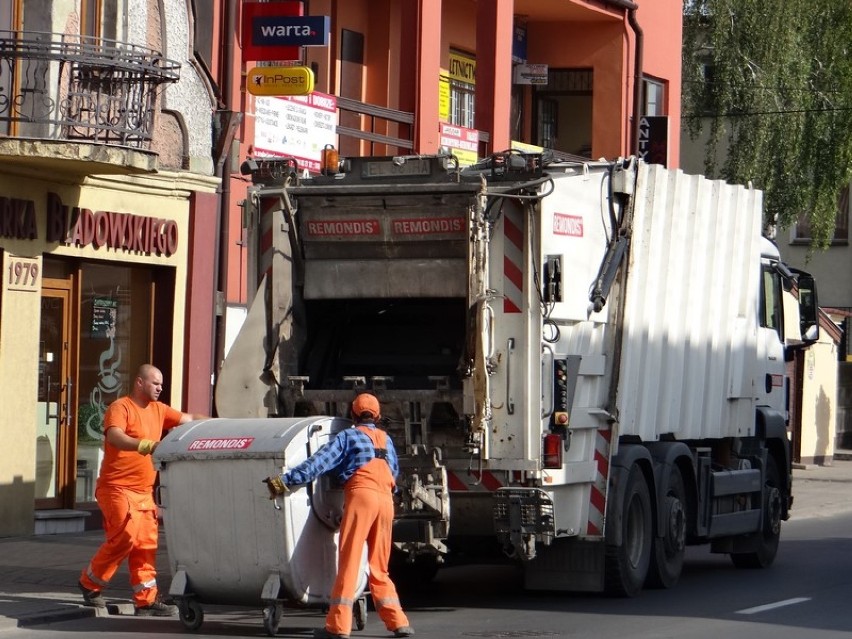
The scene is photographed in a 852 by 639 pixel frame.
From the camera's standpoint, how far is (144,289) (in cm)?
1786

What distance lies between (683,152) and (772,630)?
32.4 m

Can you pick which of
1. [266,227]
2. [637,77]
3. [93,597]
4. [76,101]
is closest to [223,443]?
[93,597]

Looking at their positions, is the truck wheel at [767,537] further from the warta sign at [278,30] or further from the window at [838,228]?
the window at [838,228]

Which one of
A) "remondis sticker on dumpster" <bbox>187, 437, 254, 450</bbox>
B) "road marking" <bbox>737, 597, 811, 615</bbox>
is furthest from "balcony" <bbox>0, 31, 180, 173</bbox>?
"road marking" <bbox>737, 597, 811, 615</bbox>

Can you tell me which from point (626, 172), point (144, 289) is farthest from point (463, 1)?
point (626, 172)

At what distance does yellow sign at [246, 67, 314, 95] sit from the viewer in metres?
17.9

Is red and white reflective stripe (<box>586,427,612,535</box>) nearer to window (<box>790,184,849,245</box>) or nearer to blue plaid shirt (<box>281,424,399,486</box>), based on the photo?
blue plaid shirt (<box>281,424,399,486</box>)

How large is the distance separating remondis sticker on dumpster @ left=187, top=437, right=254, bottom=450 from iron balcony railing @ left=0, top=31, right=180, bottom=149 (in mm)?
5320

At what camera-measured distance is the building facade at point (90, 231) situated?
15492mm

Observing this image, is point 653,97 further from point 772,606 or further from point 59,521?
point 772,606

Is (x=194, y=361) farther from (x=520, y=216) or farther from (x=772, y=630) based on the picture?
(x=772, y=630)

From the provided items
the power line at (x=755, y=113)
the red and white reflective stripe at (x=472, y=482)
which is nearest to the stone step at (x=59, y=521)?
the red and white reflective stripe at (x=472, y=482)

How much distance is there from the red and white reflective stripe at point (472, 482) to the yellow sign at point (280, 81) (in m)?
7.20

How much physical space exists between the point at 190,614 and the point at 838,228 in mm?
33569
